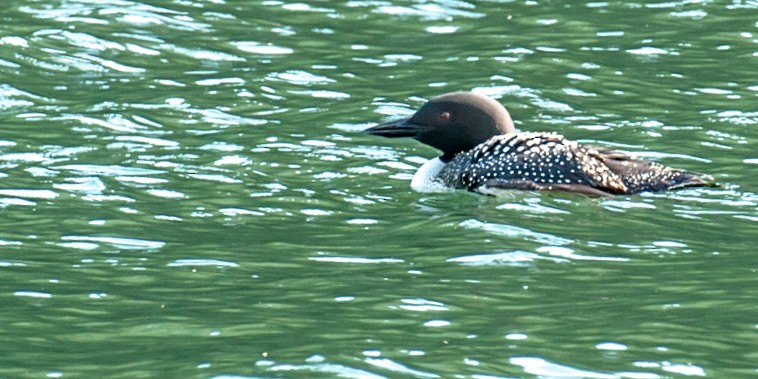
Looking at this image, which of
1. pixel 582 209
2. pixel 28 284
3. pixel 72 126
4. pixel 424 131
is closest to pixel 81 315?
pixel 28 284

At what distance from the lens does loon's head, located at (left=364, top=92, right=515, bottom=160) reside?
1138 centimetres

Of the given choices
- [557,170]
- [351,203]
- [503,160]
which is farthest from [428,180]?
[557,170]

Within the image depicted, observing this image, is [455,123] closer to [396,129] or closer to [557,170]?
[396,129]

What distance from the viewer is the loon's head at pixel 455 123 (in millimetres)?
11383

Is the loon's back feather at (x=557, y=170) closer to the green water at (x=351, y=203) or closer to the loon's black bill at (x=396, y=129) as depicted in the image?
the green water at (x=351, y=203)

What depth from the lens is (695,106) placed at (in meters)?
13.2

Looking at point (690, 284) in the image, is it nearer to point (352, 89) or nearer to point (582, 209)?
point (582, 209)

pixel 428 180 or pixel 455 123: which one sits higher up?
pixel 455 123

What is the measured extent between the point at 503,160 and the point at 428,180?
0.52 m

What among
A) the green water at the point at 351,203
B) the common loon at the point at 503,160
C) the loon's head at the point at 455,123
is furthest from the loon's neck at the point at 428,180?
the loon's head at the point at 455,123

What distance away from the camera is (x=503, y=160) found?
1069cm

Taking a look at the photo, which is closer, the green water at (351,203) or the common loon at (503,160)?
the green water at (351,203)

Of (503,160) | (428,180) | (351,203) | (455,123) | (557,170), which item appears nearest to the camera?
(351,203)

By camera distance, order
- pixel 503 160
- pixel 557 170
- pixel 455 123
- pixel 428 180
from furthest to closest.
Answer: pixel 455 123 → pixel 428 180 → pixel 503 160 → pixel 557 170
